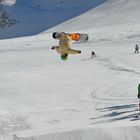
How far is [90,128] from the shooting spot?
9.64 meters

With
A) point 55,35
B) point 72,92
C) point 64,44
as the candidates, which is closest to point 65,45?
point 64,44

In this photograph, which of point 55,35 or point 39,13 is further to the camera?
point 39,13

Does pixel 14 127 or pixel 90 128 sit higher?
pixel 90 128

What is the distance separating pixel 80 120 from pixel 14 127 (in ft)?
10.3

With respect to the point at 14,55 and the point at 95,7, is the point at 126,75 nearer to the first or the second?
the point at 14,55

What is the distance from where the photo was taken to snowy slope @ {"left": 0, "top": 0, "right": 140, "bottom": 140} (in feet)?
32.1

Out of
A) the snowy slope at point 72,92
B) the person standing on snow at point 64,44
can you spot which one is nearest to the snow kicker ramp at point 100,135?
the snowy slope at point 72,92

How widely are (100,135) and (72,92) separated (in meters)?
17.4

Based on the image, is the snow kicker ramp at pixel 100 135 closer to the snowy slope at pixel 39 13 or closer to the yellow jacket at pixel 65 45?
the yellow jacket at pixel 65 45

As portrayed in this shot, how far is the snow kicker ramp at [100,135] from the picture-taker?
9391mm

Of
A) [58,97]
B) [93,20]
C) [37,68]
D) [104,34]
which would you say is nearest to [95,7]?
[93,20]

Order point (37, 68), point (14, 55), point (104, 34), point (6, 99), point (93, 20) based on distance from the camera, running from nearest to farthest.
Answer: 1. point (6, 99)
2. point (37, 68)
3. point (14, 55)
4. point (104, 34)
5. point (93, 20)

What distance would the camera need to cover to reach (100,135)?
946 cm

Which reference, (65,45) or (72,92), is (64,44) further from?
(72,92)
